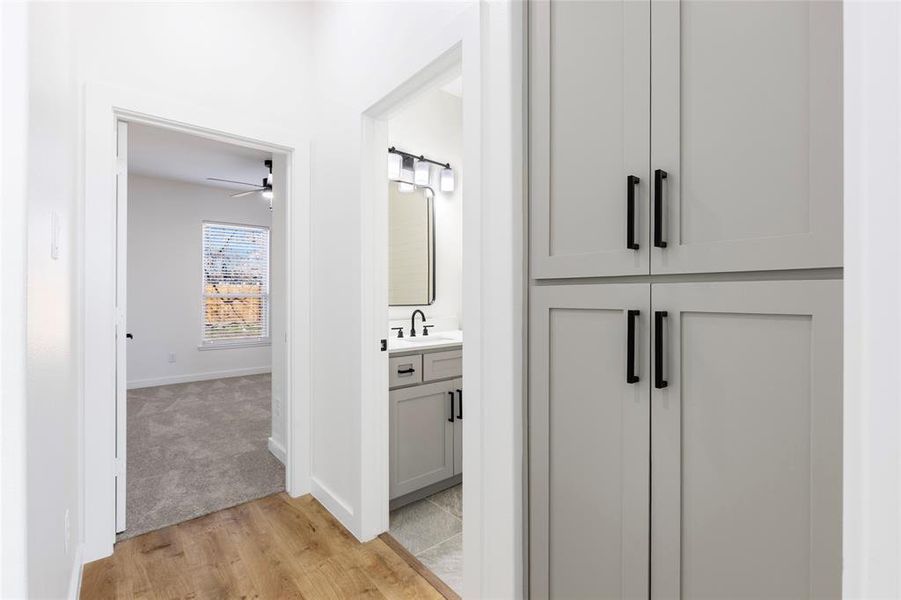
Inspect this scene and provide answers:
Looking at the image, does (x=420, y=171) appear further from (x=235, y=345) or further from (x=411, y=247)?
(x=235, y=345)

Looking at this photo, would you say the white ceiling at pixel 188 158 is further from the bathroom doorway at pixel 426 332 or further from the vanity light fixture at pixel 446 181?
the vanity light fixture at pixel 446 181

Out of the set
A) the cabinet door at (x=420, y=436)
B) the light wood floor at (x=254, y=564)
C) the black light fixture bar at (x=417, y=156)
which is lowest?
the light wood floor at (x=254, y=564)

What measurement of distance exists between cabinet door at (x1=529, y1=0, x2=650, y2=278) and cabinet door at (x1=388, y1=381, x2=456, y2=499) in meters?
1.42

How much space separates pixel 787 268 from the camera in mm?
862

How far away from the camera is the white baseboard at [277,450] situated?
3194 millimetres

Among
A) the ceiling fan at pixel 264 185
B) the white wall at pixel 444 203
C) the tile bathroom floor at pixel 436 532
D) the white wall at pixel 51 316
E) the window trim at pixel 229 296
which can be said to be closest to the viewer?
the white wall at pixel 51 316

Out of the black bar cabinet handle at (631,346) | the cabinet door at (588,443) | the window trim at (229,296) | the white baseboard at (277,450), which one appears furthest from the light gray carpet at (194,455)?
the black bar cabinet handle at (631,346)

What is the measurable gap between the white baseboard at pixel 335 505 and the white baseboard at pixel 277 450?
639mm

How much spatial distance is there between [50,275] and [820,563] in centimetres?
191

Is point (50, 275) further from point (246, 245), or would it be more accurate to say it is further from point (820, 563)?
point (246, 245)

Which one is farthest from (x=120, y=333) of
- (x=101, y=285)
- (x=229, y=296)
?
(x=229, y=296)

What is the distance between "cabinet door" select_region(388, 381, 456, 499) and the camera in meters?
2.43

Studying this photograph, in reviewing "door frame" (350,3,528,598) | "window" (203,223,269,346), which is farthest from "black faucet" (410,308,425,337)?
"window" (203,223,269,346)

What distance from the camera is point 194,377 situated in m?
6.03
